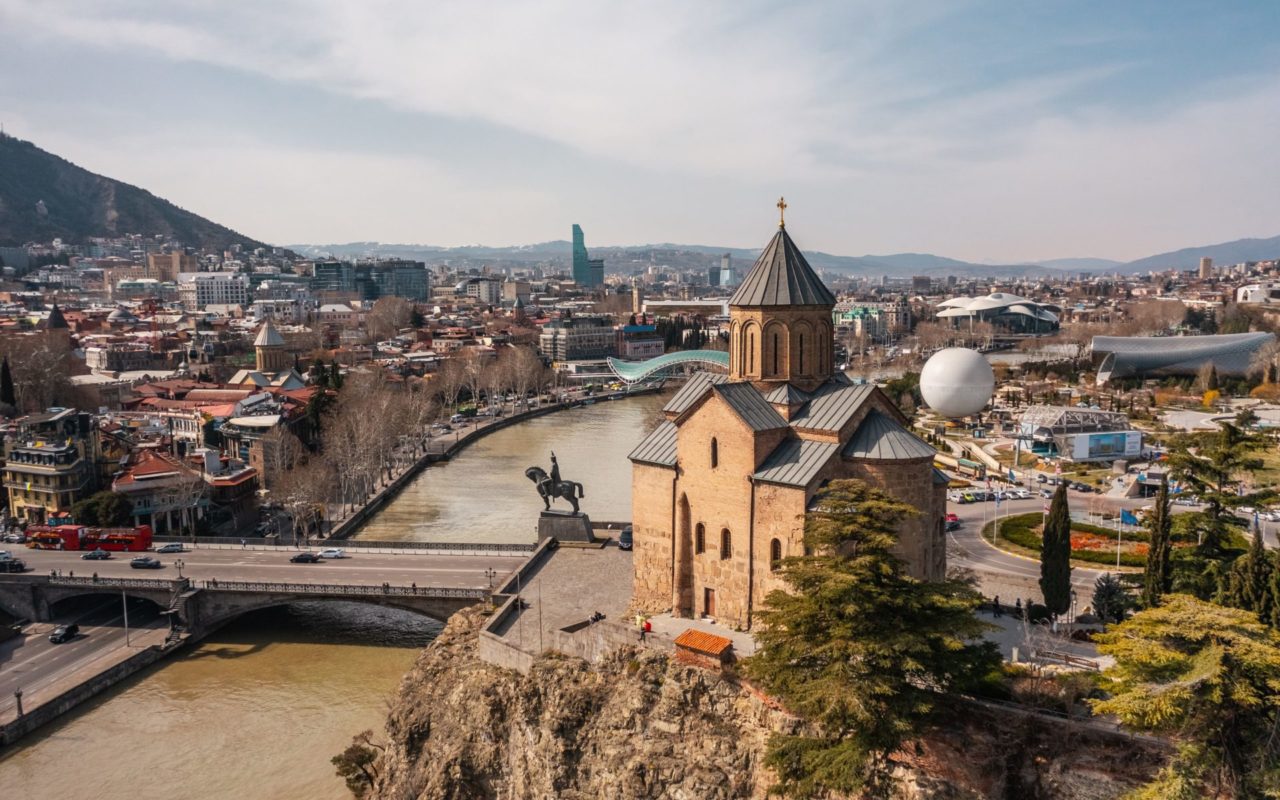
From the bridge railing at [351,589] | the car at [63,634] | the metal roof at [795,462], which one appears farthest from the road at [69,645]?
the metal roof at [795,462]

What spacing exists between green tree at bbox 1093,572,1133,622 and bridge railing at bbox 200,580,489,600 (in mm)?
18012

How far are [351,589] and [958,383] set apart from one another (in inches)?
1719

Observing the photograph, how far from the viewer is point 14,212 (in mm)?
194000

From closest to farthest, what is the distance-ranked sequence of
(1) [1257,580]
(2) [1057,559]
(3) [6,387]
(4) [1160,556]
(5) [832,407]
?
(1) [1257,580]
(5) [832,407]
(4) [1160,556]
(2) [1057,559]
(3) [6,387]

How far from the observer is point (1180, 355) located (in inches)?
3196

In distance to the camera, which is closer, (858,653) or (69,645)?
(858,653)

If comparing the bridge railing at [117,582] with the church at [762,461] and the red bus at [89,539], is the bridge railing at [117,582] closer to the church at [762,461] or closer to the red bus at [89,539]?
the red bus at [89,539]

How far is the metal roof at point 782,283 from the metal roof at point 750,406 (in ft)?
7.57

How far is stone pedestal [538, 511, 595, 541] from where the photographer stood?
31.4 m

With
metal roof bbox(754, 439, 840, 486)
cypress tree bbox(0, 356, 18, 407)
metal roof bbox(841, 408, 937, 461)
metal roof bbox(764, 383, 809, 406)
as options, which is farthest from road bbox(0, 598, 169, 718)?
cypress tree bbox(0, 356, 18, 407)

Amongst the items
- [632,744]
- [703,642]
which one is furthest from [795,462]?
[632,744]

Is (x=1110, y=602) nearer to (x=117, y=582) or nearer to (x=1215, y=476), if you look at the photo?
(x=1215, y=476)

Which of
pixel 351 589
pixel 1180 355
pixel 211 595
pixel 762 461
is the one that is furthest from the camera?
pixel 1180 355

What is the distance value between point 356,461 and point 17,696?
24316 millimetres
